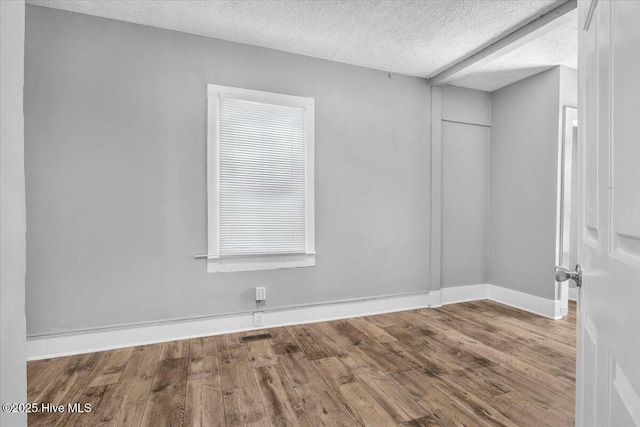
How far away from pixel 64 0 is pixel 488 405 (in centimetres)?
407

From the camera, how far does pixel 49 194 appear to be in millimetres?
2453

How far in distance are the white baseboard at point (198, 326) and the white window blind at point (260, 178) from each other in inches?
25.4

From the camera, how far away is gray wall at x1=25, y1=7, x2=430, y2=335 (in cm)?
246

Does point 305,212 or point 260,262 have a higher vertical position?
point 305,212

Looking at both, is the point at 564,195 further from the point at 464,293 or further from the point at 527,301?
the point at 464,293

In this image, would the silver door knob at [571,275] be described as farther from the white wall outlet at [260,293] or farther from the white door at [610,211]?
the white wall outlet at [260,293]

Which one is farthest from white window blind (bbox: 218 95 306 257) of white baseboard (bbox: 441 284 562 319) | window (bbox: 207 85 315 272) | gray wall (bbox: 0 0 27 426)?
gray wall (bbox: 0 0 27 426)

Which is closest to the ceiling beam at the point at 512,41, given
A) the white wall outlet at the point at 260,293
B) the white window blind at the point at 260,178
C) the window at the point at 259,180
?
the window at the point at 259,180

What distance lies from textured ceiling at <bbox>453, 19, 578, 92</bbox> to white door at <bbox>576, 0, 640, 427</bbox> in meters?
2.53

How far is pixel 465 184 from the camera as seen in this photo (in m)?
4.07

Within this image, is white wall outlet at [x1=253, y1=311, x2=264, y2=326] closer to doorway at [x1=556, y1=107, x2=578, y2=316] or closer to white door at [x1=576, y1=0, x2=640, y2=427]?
white door at [x1=576, y1=0, x2=640, y2=427]

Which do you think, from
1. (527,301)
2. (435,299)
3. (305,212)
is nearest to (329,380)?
(305,212)

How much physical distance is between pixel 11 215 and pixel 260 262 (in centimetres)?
255

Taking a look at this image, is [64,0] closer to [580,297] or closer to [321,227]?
[321,227]
